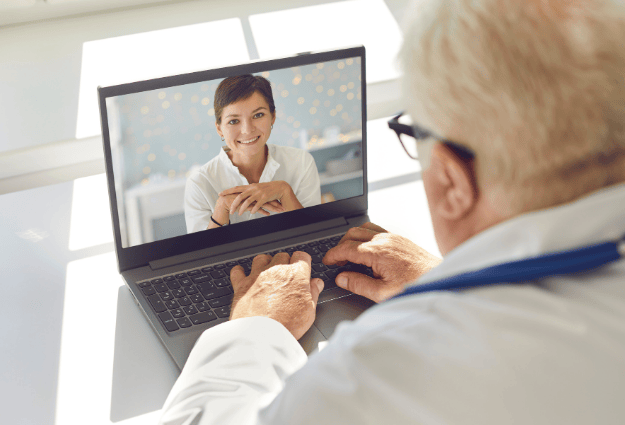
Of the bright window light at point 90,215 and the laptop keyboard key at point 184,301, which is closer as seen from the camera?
the laptop keyboard key at point 184,301

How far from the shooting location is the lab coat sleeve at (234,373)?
68 cm

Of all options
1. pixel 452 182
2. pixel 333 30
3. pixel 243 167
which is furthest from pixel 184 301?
pixel 333 30

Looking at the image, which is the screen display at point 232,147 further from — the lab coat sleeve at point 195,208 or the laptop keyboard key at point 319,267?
the laptop keyboard key at point 319,267

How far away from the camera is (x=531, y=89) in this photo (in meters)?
0.46

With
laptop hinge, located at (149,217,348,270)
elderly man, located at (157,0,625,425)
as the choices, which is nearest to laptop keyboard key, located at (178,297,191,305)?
laptop hinge, located at (149,217,348,270)

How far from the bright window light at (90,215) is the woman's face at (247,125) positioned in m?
0.34

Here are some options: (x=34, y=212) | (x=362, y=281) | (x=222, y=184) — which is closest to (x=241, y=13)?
(x=34, y=212)

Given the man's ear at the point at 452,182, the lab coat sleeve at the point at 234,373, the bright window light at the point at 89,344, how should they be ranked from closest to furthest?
the man's ear at the point at 452,182 → the lab coat sleeve at the point at 234,373 → the bright window light at the point at 89,344

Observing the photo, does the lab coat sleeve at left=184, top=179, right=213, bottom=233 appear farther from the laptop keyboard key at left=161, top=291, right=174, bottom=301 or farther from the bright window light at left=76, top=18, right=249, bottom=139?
the bright window light at left=76, top=18, right=249, bottom=139

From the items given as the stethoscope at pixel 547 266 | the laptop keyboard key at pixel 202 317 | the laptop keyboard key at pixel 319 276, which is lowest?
the laptop keyboard key at pixel 319 276

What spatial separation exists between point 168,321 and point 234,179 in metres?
0.28

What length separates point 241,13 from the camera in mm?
2219

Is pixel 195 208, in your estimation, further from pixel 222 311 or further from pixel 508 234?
pixel 508 234

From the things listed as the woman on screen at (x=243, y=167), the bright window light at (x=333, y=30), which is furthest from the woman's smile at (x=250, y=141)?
the bright window light at (x=333, y=30)
